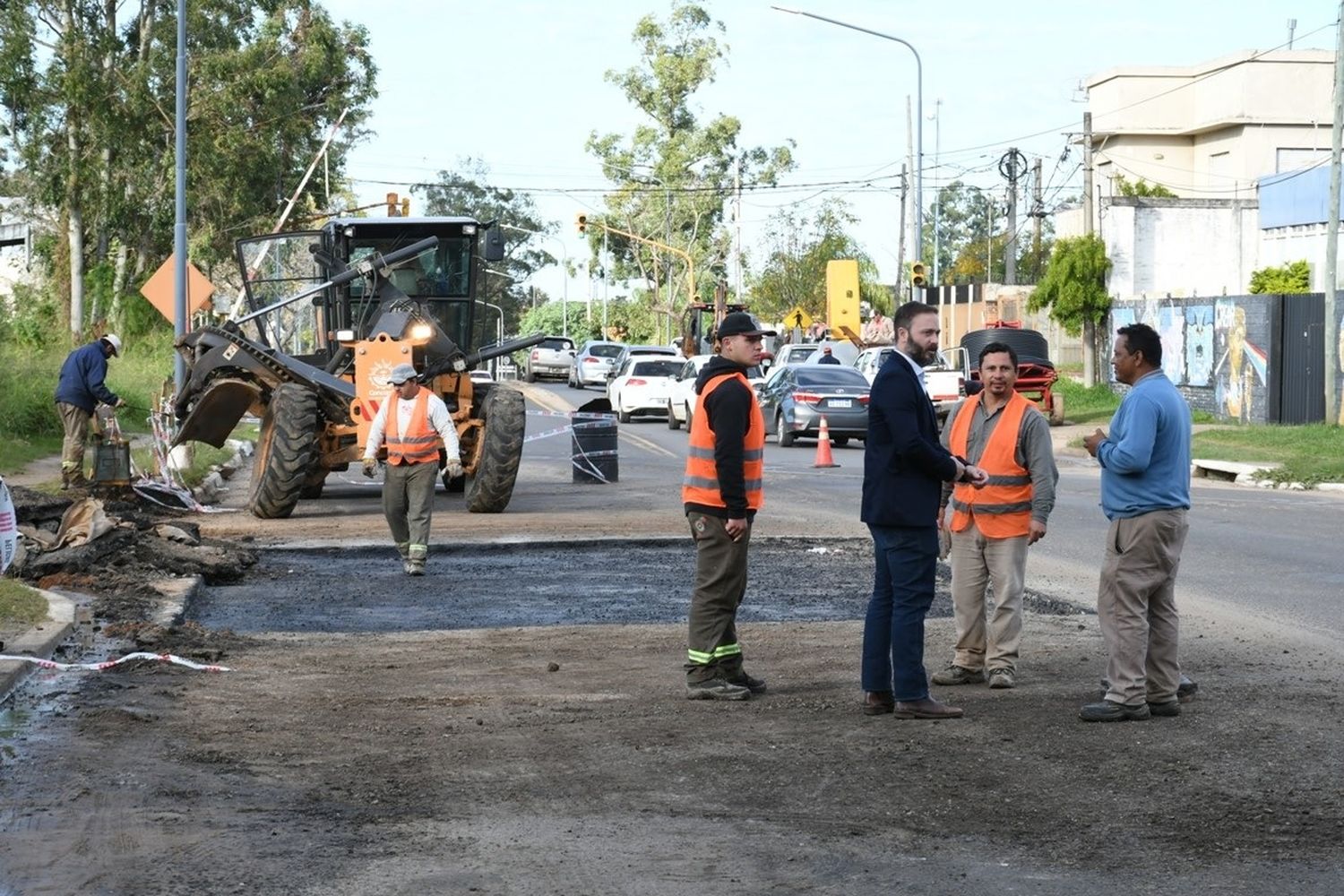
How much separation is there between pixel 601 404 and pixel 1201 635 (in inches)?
626

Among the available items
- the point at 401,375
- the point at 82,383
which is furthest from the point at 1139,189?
the point at 401,375

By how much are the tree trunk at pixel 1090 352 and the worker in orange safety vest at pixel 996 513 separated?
38631 mm

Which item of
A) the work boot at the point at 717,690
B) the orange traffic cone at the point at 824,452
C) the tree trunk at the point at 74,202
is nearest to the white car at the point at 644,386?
the tree trunk at the point at 74,202

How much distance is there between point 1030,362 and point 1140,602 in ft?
99.9

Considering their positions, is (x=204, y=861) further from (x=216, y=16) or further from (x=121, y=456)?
(x=216, y=16)

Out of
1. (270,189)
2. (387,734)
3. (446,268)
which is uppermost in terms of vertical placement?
(270,189)

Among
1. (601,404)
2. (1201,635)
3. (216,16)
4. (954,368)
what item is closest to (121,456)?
(601,404)

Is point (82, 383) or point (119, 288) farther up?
point (119, 288)

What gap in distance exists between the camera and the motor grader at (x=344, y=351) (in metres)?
19.6

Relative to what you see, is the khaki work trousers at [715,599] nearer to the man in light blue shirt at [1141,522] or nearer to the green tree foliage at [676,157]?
the man in light blue shirt at [1141,522]

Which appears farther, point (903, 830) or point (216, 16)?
point (216, 16)

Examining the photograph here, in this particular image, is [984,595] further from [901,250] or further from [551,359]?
[551,359]

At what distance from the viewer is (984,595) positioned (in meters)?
9.55

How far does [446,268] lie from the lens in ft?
71.3
